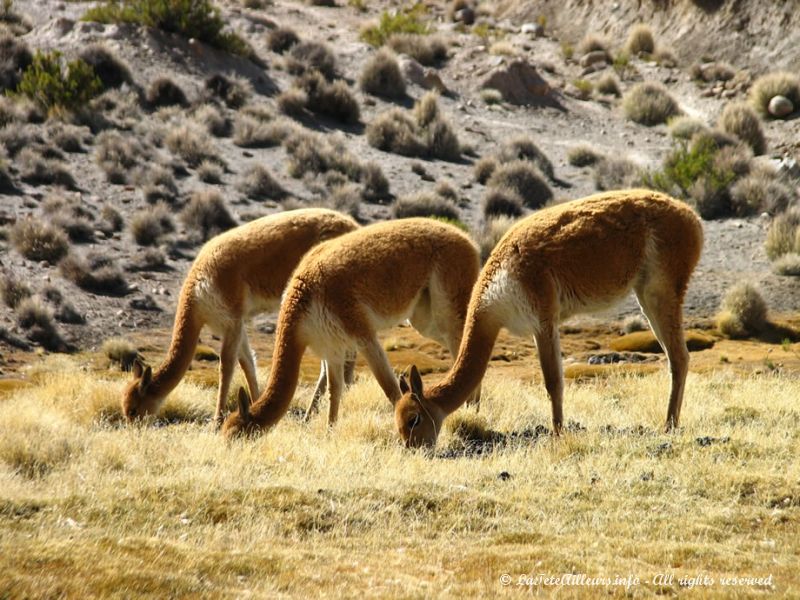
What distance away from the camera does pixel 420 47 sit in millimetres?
35812

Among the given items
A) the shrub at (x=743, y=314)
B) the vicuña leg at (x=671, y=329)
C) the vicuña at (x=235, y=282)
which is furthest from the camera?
the shrub at (x=743, y=314)

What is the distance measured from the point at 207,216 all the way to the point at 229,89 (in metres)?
8.45

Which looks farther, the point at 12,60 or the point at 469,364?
the point at 12,60

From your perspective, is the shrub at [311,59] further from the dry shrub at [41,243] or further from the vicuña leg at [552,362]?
the vicuña leg at [552,362]

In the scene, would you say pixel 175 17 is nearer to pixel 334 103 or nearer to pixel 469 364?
pixel 334 103

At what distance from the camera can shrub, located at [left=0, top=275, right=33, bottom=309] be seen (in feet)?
57.1

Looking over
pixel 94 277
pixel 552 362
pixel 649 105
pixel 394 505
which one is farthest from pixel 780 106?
pixel 394 505

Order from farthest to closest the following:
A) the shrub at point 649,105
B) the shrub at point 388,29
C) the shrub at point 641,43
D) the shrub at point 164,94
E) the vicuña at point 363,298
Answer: the shrub at point 388,29
the shrub at point 641,43
the shrub at point 649,105
the shrub at point 164,94
the vicuña at point 363,298

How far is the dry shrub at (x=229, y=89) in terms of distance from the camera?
28531 mm

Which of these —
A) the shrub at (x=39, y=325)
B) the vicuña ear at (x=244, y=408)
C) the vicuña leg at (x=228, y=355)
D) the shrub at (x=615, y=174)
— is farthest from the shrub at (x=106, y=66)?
the vicuña ear at (x=244, y=408)

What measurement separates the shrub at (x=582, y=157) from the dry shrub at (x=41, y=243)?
14.2 m

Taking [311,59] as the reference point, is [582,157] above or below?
below

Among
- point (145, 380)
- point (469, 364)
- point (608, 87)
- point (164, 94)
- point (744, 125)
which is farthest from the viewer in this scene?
point (608, 87)

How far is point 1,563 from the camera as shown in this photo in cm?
536
